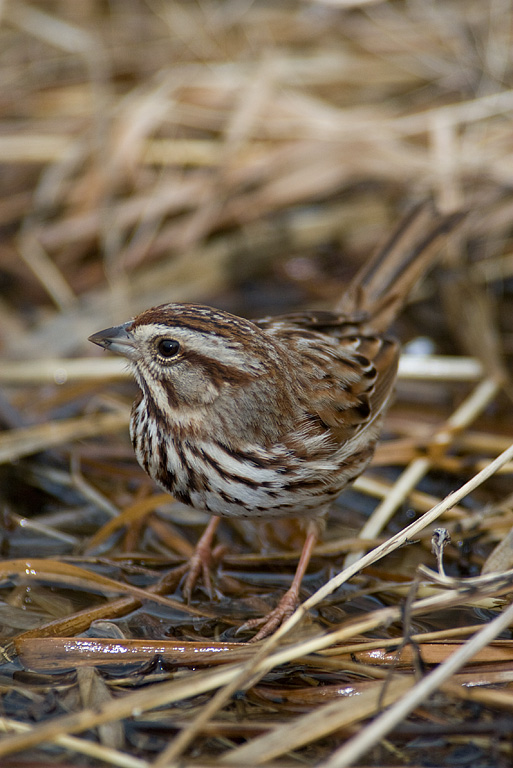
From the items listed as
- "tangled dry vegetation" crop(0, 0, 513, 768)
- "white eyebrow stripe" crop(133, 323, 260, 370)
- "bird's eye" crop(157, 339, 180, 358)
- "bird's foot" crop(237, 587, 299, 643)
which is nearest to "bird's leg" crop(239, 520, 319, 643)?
"bird's foot" crop(237, 587, 299, 643)

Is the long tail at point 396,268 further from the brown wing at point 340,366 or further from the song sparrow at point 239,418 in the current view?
the song sparrow at point 239,418

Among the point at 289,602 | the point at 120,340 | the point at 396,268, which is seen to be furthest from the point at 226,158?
the point at 289,602

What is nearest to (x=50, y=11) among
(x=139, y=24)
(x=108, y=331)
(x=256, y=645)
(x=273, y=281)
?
(x=139, y=24)

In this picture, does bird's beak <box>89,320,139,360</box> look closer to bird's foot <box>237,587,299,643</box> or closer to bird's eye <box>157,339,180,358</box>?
bird's eye <box>157,339,180,358</box>

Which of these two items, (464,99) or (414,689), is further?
(464,99)

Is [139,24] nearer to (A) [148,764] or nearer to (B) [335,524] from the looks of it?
(B) [335,524]

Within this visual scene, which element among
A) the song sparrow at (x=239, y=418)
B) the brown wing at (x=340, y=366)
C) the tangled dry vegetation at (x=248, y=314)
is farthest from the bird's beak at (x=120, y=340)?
the tangled dry vegetation at (x=248, y=314)
